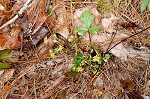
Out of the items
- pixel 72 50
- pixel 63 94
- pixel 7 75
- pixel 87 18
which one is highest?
pixel 87 18

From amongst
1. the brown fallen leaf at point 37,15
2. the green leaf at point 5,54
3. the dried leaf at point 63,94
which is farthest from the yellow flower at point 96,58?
the green leaf at point 5,54

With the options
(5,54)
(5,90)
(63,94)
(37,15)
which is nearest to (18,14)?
(37,15)

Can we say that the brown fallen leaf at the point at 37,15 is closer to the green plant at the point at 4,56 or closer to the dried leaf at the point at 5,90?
the green plant at the point at 4,56

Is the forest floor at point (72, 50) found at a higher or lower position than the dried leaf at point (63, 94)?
higher

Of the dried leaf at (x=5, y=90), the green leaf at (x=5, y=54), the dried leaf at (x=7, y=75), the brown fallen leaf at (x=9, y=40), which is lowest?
the dried leaf at (x=5, y=90)

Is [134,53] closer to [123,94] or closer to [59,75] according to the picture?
[123,94]

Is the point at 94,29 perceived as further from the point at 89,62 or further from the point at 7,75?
the point at 7,75
